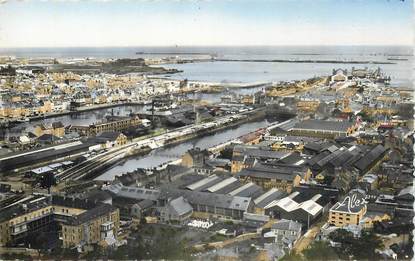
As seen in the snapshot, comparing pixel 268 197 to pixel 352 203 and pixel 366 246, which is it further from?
pixel 366 246

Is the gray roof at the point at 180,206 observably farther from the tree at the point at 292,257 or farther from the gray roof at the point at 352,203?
the gray roof at the point at 352,203

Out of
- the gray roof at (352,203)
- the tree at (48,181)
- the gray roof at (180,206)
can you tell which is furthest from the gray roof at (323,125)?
the tree at (48,181)

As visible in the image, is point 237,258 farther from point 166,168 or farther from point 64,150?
point 64,150

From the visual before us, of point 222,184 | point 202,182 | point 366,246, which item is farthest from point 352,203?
point 202,182

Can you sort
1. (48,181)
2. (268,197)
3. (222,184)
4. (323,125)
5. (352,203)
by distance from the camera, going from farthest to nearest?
(323,125)
(48,181)
(222,184)
(268,197)
(352,203)

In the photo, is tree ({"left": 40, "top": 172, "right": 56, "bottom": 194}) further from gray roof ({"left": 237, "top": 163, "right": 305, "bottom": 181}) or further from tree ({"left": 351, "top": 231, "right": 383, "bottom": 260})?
tree ({"left": 351, "top": 231, "right": 383, "bottom": 260})

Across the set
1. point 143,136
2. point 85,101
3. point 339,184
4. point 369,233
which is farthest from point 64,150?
point 369,233

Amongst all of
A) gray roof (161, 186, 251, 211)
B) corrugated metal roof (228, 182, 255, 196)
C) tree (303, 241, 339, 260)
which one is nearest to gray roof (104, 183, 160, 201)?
gray roof (161, 186, 251, 211)

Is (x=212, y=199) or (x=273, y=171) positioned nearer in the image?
(x=212, y=199)
